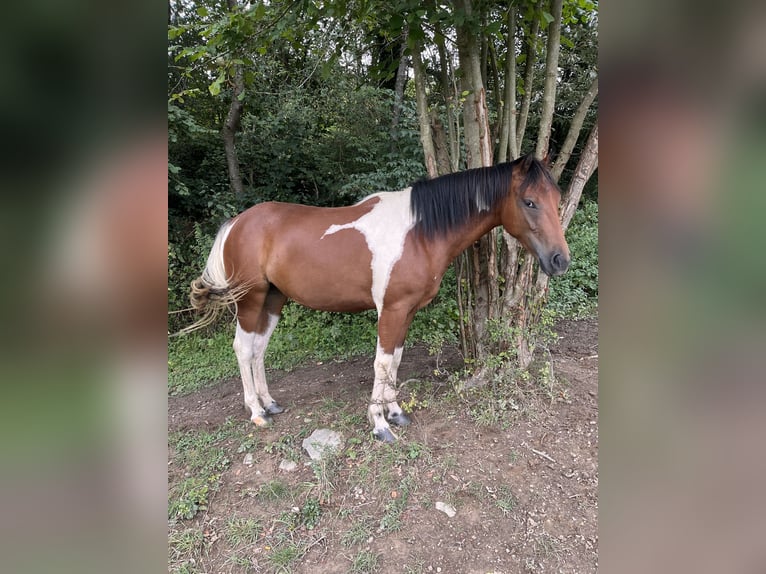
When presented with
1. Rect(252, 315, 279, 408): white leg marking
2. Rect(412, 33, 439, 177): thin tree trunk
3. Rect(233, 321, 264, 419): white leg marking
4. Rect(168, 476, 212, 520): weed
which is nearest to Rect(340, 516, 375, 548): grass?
Rect(168, 476, 212, 520): weed

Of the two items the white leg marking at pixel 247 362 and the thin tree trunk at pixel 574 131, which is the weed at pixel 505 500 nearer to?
the white leg marking at pixel 247 362

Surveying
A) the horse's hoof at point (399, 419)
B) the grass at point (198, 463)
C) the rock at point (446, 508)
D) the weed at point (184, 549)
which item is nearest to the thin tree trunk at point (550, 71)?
the horse's hoof at point (399, 419)

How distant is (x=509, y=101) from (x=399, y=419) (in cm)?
248

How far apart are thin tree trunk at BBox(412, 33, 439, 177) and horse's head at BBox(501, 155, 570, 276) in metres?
0.87

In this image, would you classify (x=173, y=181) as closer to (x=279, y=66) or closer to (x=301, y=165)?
(x=301, y=165)

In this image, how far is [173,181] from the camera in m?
5.27

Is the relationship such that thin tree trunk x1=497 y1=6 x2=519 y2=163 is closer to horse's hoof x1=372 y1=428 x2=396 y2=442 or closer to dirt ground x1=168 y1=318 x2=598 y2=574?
dirt ground x1=168 y1=318 x2=598 y2=574

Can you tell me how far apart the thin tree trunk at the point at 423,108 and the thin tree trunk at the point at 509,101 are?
1.76ft

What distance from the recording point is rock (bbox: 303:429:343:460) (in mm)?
2496

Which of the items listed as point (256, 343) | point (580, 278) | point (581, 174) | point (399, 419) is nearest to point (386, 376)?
point (399, 419)
